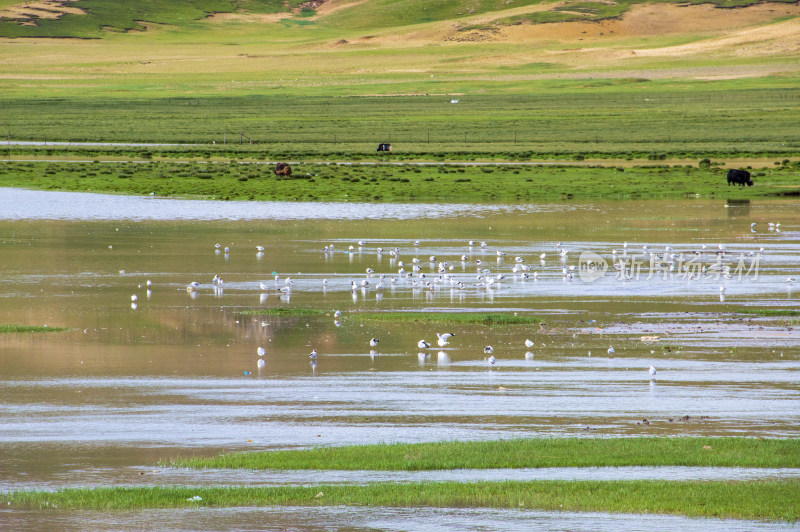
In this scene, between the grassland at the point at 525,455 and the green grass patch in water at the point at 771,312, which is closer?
the grassland at the point at 525,455

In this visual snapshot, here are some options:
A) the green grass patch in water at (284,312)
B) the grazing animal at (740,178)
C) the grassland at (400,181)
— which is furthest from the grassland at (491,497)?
the grazing animal at (740,178)

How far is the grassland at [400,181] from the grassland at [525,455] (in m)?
33.2

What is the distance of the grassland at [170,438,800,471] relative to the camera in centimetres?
1072

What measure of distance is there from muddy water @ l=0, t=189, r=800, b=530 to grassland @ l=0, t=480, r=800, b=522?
806mm

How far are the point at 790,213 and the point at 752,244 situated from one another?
31.6ft

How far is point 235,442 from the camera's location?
11633 mm

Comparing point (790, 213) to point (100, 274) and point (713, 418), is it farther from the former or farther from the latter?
point (713, 418)

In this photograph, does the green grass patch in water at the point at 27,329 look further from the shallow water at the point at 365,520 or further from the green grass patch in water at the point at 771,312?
the green grass patch in water at the point at 771,312

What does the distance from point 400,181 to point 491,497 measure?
130 feet

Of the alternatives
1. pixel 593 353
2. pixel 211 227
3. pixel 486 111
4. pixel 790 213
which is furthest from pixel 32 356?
pixel 486 111

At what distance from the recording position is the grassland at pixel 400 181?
4516cm

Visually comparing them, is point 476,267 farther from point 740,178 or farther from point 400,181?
point 740,178

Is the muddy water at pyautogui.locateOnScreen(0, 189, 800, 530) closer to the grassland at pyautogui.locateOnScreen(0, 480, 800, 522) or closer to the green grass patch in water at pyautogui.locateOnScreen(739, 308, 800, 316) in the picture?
the green grass patch in water at pyautogui.locateOnScreen(739, 308, 800, 316)

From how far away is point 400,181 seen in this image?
48969 mm
